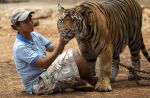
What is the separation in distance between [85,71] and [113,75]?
0.98 m

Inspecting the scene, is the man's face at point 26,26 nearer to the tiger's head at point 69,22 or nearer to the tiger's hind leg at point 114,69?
the tiger's head at point 69,22

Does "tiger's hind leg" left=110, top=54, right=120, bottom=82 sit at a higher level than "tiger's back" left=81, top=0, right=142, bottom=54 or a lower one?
lower

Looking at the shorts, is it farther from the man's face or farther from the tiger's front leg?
the man's face

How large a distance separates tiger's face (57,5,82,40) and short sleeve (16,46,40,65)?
1.32ft

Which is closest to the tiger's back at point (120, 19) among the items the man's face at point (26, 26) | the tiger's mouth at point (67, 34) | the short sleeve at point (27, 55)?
the tiger's mouth at point (67, 34)

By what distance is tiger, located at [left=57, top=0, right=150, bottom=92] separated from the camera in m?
5.75

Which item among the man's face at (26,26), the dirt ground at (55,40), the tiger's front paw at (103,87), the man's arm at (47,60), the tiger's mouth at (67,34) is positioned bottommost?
the dirt ground at (55,40)

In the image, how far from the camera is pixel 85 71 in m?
5.96

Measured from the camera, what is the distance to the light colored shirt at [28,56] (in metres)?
5.79

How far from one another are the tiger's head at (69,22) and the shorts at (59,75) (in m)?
0.34

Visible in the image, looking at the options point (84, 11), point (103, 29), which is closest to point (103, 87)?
point (103, 29)

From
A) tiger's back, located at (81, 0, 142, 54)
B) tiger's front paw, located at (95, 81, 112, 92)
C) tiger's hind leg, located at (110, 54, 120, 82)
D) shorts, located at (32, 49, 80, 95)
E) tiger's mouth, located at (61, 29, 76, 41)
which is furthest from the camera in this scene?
tiger's hind leg, located at (110, 54, 120, 82)

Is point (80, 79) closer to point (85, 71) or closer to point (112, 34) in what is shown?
point (85, 71)

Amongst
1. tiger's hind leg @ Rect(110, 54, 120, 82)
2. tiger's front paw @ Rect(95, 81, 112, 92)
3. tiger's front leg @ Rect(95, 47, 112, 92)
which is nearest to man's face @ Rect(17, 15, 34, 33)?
tiger's front leg @ Rect(95, 47, 112, 92)
